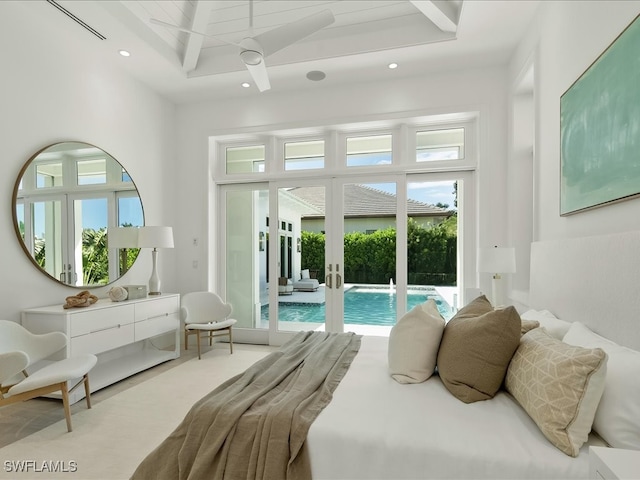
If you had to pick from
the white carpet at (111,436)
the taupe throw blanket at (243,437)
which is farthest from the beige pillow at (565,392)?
the white carpet at (111,436)

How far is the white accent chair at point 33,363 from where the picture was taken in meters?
2.19

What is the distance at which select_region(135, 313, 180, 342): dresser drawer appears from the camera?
356cm

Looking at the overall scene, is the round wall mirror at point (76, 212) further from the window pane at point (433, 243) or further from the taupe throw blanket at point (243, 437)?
the window pane at point (433, 243)

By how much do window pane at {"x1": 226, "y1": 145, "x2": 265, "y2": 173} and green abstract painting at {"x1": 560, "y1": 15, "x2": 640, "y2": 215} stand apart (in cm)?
348

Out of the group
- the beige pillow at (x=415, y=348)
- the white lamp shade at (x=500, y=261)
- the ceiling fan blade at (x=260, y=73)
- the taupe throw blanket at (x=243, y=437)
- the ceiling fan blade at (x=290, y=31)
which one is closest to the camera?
the taupe throw blanket at (x=243, y=437)

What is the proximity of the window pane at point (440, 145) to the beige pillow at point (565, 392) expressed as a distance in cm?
306

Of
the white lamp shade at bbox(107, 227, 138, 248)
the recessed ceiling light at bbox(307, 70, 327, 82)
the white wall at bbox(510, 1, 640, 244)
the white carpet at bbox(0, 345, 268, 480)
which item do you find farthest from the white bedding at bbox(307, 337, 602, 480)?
the recessed ceiling light at bbox(307, 70, 327, 82)

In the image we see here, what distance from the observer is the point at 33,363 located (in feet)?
8.75

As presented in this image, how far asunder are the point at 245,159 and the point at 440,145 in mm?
2535

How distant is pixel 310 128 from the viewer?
4391 mm

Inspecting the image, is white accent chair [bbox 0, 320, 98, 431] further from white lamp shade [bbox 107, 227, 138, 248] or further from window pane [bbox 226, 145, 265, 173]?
window pane [bbox 226, 145, 265, 173]

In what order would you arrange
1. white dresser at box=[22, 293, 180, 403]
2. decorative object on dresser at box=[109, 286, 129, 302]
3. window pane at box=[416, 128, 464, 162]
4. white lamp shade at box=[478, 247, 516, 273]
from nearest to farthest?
white dresser at box=[22, 293, 180, 403], white lamp shade at box=[478, 247, 516, 273], decorative object on dresser at box=[109, 286, 129, 302], window pane at box=[416, 128, 464, 162]

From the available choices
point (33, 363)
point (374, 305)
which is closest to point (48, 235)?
point (33, 363)

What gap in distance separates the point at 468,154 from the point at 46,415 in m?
4.64
